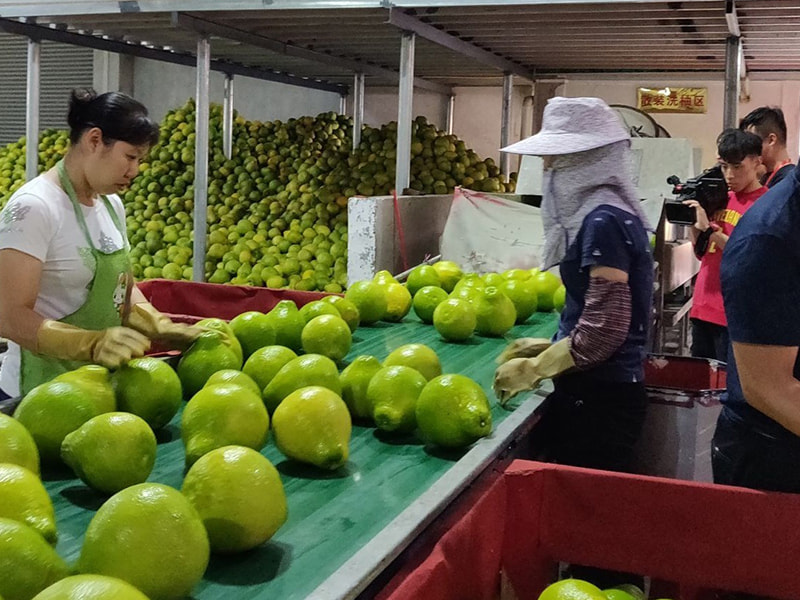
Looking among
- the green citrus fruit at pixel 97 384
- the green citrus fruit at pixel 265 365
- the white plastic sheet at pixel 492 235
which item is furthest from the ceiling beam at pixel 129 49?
the green citrus fruit at pixel 97 384

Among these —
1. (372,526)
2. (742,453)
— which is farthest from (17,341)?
(742,453)

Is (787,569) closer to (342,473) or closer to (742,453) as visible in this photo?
(742,453)

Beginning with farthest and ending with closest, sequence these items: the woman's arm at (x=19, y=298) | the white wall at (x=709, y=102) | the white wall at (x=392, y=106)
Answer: the white wall at (x=392, y=106), the white wall at (x=709, y=102), the woman's arm at (x=19, y=298)

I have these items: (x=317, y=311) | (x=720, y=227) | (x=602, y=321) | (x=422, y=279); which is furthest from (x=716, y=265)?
(x=317, y=311)

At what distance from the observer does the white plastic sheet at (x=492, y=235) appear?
13.8 feet

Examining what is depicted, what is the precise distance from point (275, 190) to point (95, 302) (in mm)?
3809

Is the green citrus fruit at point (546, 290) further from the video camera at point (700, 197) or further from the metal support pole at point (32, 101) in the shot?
the metal support pole at point (32, 101)

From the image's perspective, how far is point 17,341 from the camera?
2.09 meters

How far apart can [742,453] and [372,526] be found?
2.76ft

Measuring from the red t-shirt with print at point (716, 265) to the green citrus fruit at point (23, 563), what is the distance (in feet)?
11.1

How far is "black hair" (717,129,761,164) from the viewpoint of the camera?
3.62 m

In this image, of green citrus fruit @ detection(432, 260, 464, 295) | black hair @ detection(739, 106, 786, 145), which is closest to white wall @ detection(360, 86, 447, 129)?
black hair @ detection(739, 106, 786, 145)

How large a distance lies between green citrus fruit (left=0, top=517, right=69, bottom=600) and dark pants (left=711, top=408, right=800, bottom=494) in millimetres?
1233

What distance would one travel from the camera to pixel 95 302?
2361 mm
